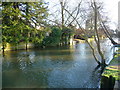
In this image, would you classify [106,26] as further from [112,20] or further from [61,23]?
[61,23]

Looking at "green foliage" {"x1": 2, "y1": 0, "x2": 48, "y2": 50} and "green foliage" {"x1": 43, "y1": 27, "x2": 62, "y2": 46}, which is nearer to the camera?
"green foliage" {"x1": 2, "y1": 0, "x2": 48, "y2": 50}

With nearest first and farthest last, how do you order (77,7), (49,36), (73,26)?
(77,7)
(73,26)
(49,36)

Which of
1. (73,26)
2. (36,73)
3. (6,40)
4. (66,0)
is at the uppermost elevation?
(66,0)

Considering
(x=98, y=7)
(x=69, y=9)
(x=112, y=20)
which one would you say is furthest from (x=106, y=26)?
(x=69, y=9)

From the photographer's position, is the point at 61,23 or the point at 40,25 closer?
the point at 61,23

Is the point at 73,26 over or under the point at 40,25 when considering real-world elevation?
under

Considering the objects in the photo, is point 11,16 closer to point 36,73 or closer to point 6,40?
point 6,40

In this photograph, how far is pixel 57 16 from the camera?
22.6 feet

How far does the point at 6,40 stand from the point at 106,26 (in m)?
8.10

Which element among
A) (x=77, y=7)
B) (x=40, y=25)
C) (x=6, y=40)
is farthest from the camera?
(x=40, y=25)

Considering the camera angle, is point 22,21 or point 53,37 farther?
point 53,37

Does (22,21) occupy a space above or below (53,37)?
above

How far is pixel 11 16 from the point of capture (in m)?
10.8

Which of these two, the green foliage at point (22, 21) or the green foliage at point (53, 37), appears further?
the green foliage at point (53, 37)
